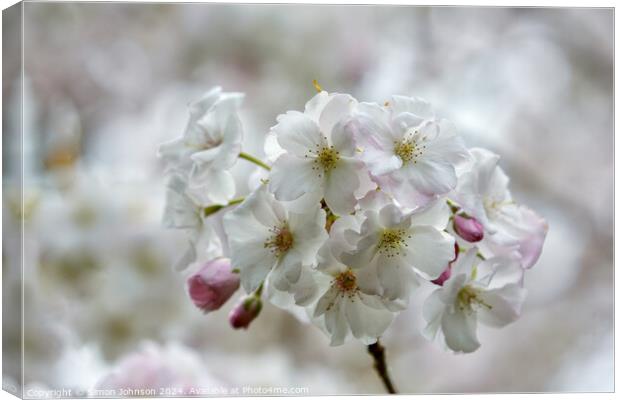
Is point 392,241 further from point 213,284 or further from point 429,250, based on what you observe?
point 213,284

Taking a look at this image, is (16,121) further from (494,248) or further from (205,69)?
(494,248)

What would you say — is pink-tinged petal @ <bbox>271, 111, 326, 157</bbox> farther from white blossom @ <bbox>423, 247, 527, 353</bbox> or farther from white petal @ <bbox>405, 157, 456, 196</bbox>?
white blossom @ <bbox>423, 247, 527, 353</bbox>

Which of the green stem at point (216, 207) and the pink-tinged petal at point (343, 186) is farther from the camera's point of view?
the green stem at point (216, 207)

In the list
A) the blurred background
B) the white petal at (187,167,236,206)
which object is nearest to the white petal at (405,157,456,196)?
the white petal at (187,167,236,206)

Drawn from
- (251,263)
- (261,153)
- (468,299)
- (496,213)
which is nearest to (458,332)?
(468,299)

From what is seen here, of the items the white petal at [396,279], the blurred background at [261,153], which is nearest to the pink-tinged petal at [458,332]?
the white petal at [396,279]

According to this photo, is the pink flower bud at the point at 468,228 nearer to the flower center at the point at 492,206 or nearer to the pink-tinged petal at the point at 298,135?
the flower center at the point at 492,206
